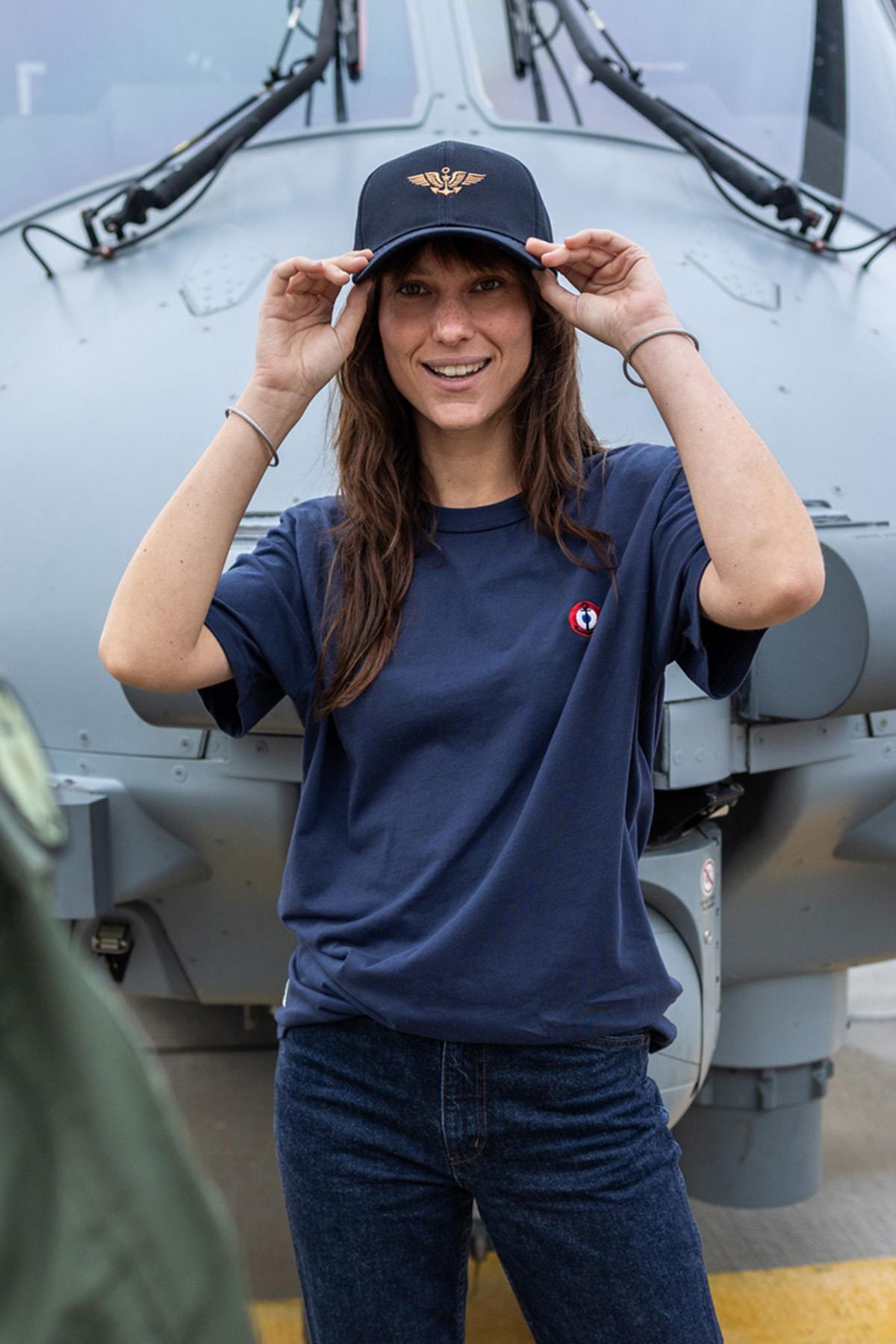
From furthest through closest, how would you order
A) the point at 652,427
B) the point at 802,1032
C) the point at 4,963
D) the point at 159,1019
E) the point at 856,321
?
1. the point at 159,1019
2. the point at 802,1032
3. the point at 856,321
4. the point at 652,427
5. the point at 4,963

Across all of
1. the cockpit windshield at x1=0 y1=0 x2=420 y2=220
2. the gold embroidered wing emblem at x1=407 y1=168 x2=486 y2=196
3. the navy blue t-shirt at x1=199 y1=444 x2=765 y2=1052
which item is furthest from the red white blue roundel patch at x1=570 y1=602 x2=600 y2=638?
the cockpit windshield at x1=0 y1=0 x2=420 y2=220

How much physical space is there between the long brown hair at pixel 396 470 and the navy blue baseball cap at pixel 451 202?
0.09 feet

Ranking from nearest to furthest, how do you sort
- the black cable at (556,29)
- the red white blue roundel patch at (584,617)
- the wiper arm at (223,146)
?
the red white blue roundel patch at (584,617) < the wiper arm at (223,146) < the black cable at (556,29)

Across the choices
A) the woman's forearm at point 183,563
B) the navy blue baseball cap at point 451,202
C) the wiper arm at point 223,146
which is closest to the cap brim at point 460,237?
the navy blue baseball cap at point 451,202

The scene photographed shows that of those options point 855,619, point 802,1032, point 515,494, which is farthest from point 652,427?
point 802,1032

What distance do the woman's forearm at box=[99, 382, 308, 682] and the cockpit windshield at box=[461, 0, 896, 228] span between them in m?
1.70

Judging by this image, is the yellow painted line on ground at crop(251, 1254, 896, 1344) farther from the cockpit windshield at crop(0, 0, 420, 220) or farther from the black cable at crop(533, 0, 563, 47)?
the black cable at crop(533, 0, 563, 47)

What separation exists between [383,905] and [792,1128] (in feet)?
6.43

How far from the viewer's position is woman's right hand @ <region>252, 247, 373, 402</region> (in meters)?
1.91

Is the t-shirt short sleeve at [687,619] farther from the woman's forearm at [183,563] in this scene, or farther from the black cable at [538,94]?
the black cable at [538,94]

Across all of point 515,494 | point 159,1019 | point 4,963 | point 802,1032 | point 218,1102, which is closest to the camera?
point 4,963

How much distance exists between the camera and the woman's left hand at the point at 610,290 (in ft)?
5.98

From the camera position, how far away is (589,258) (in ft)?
6.03

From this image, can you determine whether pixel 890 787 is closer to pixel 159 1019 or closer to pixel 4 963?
pixel 4 963
